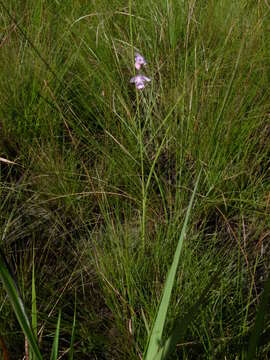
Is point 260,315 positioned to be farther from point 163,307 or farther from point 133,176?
point 133,176

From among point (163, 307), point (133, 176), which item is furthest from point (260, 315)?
point (133, 176)

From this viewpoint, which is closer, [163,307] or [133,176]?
[163,307]

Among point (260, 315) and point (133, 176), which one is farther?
point (133, 176)

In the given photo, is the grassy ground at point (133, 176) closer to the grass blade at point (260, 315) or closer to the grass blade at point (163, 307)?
the grass blade at point (163, 307)

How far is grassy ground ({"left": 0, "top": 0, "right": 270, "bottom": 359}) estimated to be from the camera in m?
1.20

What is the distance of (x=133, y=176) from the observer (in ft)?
5.17

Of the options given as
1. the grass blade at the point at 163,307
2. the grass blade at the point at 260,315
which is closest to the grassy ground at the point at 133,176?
the grass blade at the point at 163,307

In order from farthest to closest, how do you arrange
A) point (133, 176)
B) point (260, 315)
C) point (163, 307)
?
point (133, 176), point (163, 307), point (260, 315)

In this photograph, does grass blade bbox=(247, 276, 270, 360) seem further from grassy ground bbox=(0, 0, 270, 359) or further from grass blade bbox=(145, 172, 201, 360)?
grassy ground bbox=(0, 0, 270, 359)

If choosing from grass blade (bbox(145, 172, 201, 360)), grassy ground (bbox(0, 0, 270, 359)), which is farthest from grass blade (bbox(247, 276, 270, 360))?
grassy ground (bbox(0, 0, 270, 359))

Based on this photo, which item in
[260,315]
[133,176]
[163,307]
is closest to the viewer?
[260,315]

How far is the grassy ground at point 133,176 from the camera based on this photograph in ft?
3.93

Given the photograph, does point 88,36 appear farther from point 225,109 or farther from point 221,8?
point 225,109

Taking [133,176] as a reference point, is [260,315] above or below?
above
